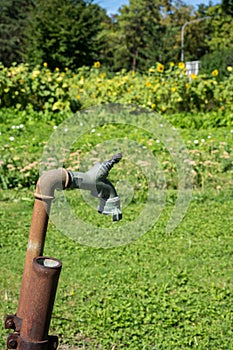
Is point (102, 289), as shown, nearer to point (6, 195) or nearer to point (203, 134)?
point (6, 195)

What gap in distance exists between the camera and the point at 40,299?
136cm

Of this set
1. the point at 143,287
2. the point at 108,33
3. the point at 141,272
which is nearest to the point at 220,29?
the point at 108,33

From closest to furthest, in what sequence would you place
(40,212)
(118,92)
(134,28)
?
(40,212) → (118,92) → (134,28)

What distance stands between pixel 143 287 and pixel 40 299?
2275 mm

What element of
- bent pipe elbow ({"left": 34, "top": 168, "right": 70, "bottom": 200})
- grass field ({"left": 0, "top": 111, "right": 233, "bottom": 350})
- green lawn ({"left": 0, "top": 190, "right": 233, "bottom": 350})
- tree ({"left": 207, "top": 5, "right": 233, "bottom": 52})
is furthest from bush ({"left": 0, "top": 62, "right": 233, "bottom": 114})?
tree ({"left": 207, "top": 5, "right": 233, "bottom": 52})

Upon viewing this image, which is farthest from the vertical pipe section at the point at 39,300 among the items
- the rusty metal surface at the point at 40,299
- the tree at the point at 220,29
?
the tree at the point at 220,29

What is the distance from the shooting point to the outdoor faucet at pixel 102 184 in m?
1.48

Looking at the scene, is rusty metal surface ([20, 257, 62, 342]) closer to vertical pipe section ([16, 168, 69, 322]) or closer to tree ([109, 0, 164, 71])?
vertical pipe section ([16, 168, 69, 322])

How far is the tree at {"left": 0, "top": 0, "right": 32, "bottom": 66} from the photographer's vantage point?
38.8 metres

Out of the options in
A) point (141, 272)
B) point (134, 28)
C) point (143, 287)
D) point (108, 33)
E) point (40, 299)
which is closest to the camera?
point (40, 299)

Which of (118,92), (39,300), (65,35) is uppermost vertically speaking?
(65,35)

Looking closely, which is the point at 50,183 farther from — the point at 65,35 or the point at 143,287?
the point at 65,35

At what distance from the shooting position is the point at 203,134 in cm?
796

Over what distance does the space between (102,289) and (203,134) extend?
4712 millimetres
